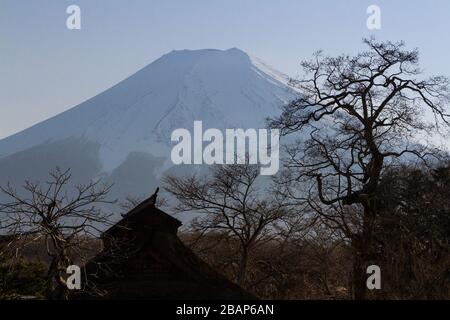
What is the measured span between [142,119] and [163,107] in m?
4.81

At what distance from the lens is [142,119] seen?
5074 inches

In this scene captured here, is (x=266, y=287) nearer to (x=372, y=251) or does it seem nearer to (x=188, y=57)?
(x=372, y=251)

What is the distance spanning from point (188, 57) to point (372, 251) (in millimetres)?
143449

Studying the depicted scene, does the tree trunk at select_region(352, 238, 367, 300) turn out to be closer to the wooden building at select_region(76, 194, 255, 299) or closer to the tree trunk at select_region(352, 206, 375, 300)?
the tree trunk at select_region(352, 206, 375, 300)

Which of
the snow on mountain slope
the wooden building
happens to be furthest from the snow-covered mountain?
the wooden building

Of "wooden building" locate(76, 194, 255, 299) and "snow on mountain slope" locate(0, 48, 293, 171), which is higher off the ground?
"snow on mountain slope" locate(0, 48, 293, 171)

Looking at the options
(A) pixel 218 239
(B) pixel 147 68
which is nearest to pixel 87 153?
(B) pixel 147 68

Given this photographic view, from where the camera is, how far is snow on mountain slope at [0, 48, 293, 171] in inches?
4744

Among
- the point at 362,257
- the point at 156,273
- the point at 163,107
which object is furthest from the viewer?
the point at 163,107

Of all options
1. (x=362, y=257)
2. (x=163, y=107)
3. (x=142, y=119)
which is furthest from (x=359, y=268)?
(x=142, y=119)

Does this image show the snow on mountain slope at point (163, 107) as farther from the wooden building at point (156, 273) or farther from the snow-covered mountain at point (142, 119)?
the wooden building at point (156, 273)

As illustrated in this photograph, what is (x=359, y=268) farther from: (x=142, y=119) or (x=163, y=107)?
(x=142, y=119)

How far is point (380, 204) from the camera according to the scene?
19.4m

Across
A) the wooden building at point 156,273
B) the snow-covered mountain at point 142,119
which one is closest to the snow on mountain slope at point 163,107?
the snow-covered mountain at point 142,119
